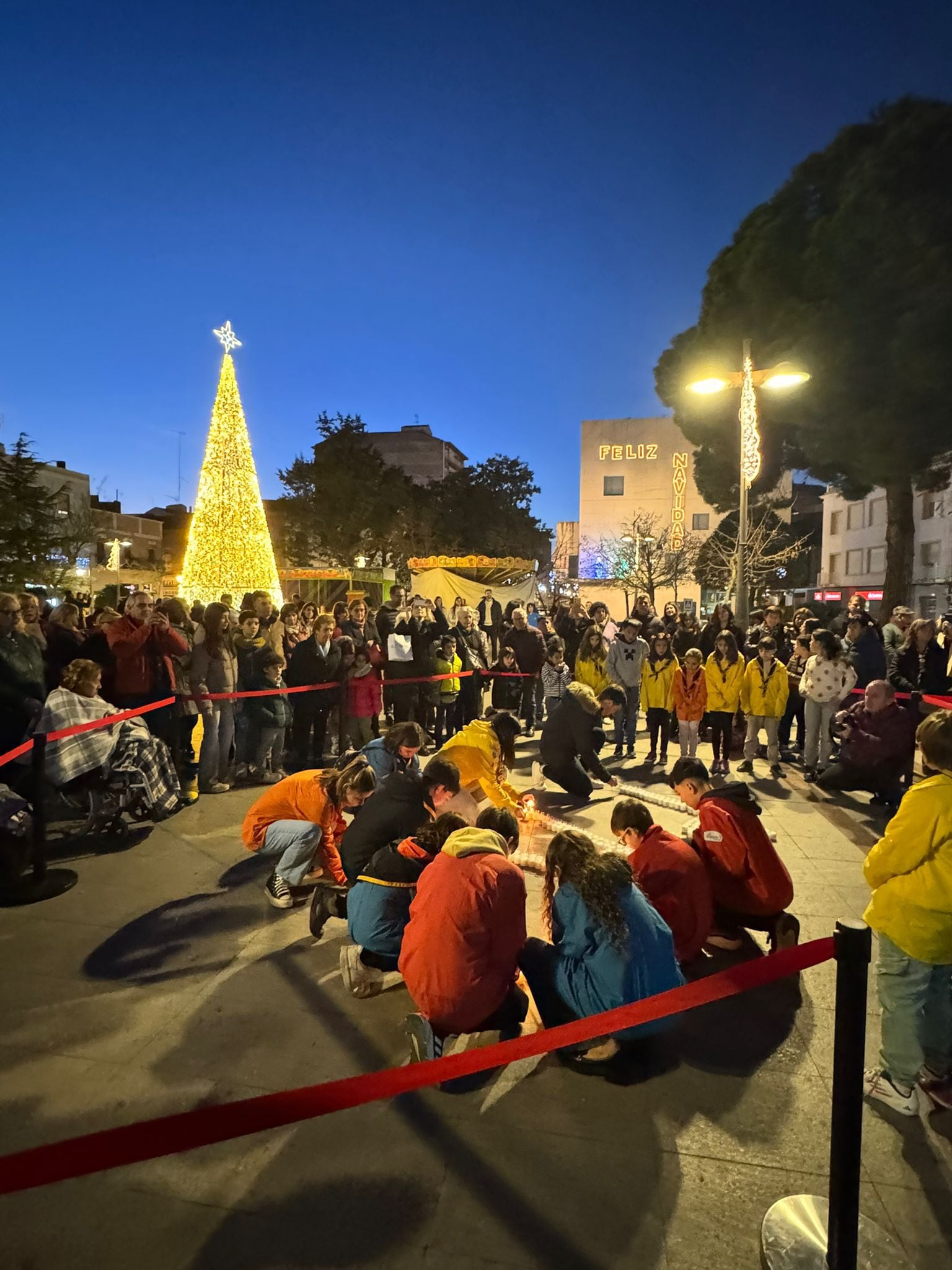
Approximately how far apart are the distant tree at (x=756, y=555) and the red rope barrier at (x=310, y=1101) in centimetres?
2534

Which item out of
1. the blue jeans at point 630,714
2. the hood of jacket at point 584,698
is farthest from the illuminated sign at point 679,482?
the hood of jacket at point 584,698

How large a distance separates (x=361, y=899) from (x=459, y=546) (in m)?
37.9

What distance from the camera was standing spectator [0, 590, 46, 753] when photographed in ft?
19.3

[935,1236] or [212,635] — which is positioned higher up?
[212,635]

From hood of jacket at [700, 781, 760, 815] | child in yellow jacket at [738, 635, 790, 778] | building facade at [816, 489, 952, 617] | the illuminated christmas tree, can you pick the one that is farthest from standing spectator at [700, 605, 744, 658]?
building facade at [816, 489, 952, 617]

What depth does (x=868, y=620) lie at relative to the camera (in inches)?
348

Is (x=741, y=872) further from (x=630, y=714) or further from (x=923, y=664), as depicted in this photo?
(x=923, y=664)

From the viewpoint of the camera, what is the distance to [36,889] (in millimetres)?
4988

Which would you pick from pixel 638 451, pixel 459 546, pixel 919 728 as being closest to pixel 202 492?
pixel 919 728

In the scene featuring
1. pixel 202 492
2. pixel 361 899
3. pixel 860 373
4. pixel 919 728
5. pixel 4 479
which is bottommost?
pixel 361 899

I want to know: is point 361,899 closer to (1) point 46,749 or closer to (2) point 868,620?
(1) point 46,749

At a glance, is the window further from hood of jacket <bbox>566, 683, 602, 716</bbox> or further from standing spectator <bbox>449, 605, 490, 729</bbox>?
hood of jacket <bbox>566, 683, 602, 716</bbox>

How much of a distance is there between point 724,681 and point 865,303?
19701mm

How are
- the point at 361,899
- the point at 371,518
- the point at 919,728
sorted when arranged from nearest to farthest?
the point at 919,728, the point at 361,899, the point at 371,518
